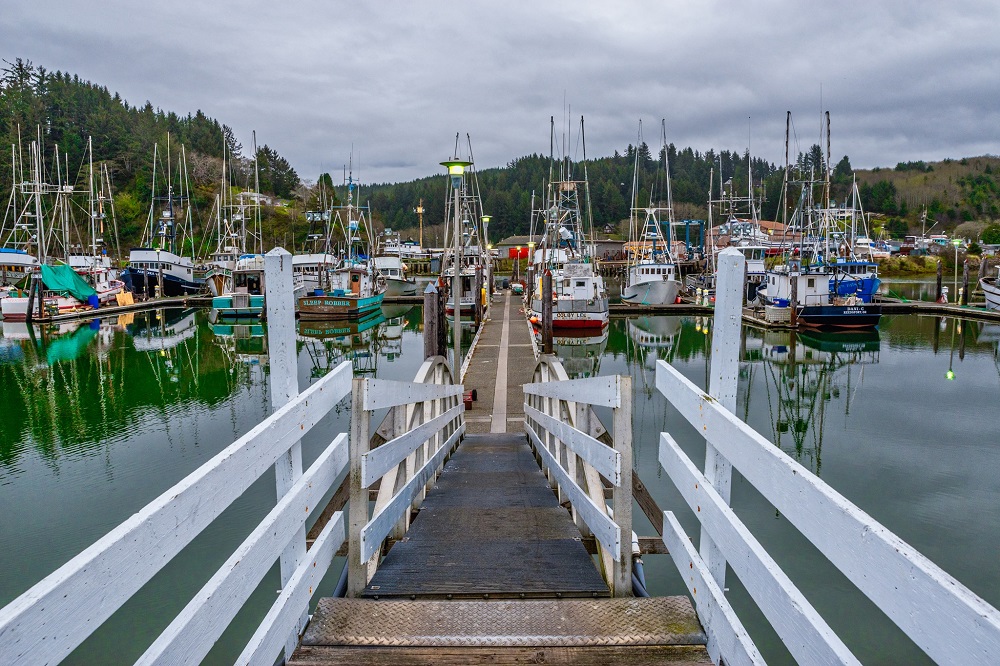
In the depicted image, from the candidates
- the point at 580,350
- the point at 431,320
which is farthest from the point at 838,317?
the point at 431,320

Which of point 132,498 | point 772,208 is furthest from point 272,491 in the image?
point 772,208

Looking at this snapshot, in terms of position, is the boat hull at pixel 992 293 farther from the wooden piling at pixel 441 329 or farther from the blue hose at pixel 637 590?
the blue hose at pixel 637 590

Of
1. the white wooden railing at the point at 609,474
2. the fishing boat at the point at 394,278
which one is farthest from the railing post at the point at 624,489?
the fishing boat at the point at 394,278

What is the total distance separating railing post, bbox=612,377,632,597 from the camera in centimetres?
295

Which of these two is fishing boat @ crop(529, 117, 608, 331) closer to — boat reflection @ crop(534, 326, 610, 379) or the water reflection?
boat reflection @ crop(534, 326, 610, 379)

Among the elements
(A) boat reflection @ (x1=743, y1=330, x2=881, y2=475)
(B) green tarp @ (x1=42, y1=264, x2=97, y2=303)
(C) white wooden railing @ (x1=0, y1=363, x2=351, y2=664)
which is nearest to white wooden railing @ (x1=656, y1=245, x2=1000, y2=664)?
(C) white wooden railing @ (x1=0, y1=363, x2=351, y2=664)

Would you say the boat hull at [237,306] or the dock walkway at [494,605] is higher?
the dock walkway at [494,605]

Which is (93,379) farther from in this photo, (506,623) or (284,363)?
(506,623)

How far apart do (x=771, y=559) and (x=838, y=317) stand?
100 feet

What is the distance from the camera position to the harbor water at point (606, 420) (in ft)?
23.1

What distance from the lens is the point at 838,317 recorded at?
2886cm

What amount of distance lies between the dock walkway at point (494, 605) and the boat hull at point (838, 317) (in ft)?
89.4

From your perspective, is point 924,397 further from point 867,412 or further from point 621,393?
point 621,393

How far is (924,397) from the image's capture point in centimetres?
1673
